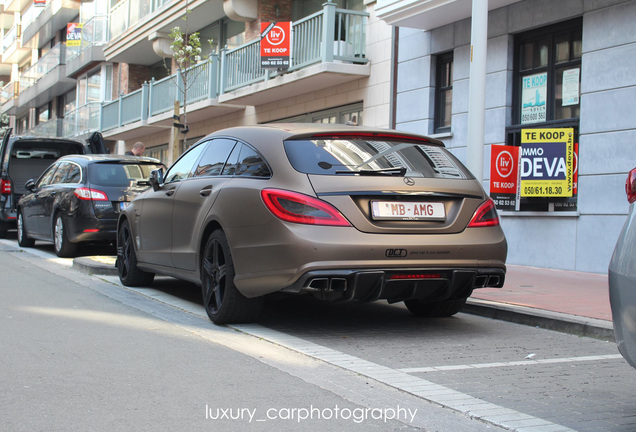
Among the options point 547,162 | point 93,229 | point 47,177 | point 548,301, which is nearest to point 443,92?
point 547,162

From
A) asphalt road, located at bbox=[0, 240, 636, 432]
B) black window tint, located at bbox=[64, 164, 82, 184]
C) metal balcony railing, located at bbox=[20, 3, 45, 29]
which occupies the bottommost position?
asphalt road, located at bbox=[0, 240, 636, 432]

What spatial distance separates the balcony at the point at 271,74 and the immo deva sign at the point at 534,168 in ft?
17.8

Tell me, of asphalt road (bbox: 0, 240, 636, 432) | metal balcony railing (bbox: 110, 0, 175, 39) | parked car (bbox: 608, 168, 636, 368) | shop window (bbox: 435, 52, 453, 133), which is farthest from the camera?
metal balcony railing (bbox: 110, 0, 175, 39)

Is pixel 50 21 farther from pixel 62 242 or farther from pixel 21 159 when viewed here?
pixel 62 242

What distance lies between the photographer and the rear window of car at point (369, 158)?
19.7 ft

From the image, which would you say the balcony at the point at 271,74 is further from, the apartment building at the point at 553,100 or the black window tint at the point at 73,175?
the black window tint at the point at 73,175

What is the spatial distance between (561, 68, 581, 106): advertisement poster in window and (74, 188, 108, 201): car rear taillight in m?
7.25

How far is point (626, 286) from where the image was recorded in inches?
138

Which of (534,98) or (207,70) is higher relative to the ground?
(207,70)

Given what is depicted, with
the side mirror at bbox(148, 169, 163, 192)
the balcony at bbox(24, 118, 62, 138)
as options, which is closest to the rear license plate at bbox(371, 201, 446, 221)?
the side mirror at bbox(148, 169, 163, 192)

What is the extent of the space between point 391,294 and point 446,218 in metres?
0.73

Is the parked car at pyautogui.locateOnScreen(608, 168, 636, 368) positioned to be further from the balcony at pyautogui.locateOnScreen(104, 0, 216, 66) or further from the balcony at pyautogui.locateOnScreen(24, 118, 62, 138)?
the balcony at pyautogui.locateOnScreen(24, 118, 62, 138)

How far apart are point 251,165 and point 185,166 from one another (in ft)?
5.49

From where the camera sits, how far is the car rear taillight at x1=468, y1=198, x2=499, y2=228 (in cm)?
618
